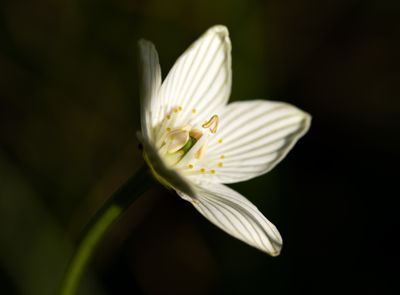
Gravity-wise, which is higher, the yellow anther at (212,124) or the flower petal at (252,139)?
the yellow anther at (212,124)

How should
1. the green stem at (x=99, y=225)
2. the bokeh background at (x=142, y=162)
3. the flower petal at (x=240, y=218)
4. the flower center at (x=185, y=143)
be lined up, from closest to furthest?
1. the green stem at (x=99, y=225)
2. the flower petal at (x=240, y=218)
3. the flower center at (x=185, y=143)
4. the bokeh background at (x=142, y=162)

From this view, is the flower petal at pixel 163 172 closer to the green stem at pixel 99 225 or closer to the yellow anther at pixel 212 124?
the green stem at pixel 99 225

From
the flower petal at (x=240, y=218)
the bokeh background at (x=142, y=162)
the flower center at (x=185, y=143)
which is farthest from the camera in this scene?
the bokeh background at (x=142, y=162)

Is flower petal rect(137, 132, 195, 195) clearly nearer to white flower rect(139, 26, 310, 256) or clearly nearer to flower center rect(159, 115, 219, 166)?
white flower rect(139, 26, 310, 256)

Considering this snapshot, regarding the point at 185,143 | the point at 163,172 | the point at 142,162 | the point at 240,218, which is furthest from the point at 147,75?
the point at 142,162

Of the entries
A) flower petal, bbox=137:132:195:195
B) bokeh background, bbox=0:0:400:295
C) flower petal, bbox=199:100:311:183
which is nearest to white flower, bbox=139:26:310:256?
flower petal, bbox=199:100:311:183

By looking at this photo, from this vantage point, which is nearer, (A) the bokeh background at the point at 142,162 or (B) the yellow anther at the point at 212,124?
(B) the yellow anther at the point at 212,124

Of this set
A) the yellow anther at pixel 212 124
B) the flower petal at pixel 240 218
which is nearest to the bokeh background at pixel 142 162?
the yellow anther at pixel 212 124

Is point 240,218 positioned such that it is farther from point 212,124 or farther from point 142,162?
point 142,162
